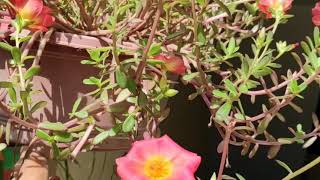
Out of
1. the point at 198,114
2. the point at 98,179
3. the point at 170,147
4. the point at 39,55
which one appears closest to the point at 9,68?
the point at 39,55

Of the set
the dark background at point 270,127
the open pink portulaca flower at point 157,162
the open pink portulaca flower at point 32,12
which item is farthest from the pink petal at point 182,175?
the dark background at point 270,127

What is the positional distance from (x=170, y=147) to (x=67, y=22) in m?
0.29

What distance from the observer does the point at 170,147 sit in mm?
475

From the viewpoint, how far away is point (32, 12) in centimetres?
57

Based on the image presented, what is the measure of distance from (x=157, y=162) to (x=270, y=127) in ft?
4.27

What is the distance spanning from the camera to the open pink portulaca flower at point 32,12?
573 millimetres

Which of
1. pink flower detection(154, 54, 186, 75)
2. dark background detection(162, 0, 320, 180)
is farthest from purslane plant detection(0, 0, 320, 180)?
dark background detection(162, 0, 320, 180)

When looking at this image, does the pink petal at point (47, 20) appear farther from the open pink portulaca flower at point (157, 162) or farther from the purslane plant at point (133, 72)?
the open pink portulaca flower at point (157, 162)

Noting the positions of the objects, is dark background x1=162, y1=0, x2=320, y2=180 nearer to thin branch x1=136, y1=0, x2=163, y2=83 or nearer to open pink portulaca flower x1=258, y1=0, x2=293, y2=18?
open pink portulaca flower x1=258, y1=0, x2=293, y2=18

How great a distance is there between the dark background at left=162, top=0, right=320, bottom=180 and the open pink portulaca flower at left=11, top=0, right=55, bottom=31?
969 millimetres

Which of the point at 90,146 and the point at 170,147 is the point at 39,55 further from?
the point at 170,147

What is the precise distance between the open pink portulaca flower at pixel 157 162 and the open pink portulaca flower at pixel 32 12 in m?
0.19

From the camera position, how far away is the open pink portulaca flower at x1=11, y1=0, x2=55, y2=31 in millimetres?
573

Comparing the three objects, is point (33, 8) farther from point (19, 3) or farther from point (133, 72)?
point (133, 72)
